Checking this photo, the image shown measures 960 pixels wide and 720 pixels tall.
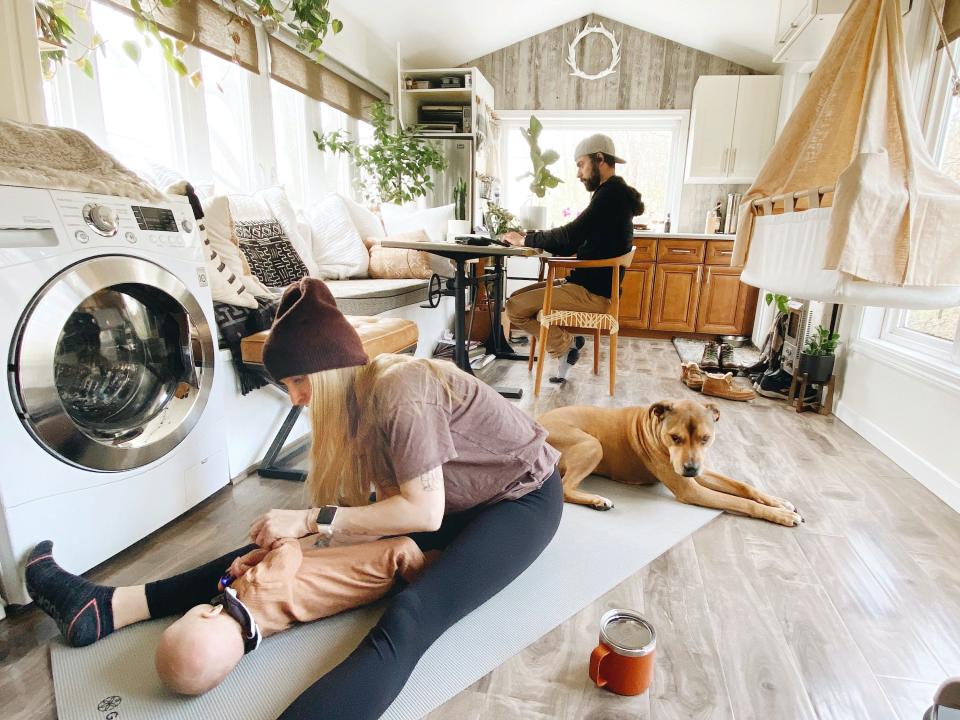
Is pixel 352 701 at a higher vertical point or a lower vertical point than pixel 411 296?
lower

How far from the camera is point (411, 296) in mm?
3041

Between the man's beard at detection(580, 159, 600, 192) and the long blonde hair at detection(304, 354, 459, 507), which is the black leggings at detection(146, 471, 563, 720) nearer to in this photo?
the long blonde hair at detection(304, 354, 459, 507)

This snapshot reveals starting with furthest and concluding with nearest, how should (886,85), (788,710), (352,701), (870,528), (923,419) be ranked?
(923,419)
(870,528)
(886,85)
(788,710)
(352,701)

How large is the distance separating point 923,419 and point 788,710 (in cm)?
152

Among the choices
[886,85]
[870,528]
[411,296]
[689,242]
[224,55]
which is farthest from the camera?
[689,242]

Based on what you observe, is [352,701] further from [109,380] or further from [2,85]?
[2,85]

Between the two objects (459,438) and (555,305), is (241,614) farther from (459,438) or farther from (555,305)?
(555,305)

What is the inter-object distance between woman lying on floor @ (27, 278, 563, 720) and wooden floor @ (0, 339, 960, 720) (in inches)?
5.4

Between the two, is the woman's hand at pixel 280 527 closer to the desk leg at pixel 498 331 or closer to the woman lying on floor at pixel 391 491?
the woman lying on floor at pixel 391 491

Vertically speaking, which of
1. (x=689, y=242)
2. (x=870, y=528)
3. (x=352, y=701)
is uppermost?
(x=689, y=242)

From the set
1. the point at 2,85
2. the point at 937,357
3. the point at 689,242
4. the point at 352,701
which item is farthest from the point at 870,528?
the point at 689,242

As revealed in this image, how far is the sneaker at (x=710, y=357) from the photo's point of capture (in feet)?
11.2

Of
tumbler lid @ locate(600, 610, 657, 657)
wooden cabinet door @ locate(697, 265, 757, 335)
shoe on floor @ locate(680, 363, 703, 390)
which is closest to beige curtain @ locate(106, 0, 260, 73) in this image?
tumbler lid @ locate(600, 610, 657, 657)

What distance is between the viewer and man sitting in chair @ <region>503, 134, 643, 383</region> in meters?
2.82
